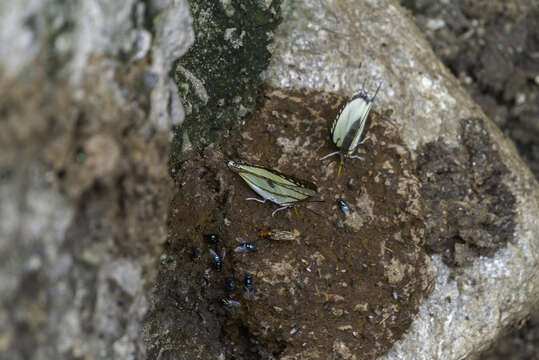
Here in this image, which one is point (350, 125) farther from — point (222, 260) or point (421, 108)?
point (222, 260)

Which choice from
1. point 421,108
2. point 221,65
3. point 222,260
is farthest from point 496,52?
point 222,260

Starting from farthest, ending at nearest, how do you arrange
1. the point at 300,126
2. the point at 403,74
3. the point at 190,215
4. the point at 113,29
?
the point at 403,74 → the point at 300,126 → the point at 190,215 → the point at 113,29

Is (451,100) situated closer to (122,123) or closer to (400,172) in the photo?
(400,172)

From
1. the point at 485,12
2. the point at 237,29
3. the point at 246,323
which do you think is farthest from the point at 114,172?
the point at 485,12

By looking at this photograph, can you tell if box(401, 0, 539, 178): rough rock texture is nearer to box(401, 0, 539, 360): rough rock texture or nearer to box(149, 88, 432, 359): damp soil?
box(401, 0, 539, 360): rough rock texture

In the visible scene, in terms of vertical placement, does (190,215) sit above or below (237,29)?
below

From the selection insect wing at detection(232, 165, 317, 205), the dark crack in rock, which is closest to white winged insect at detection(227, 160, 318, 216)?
insect wing at detection(232, 165, 317, 205)
